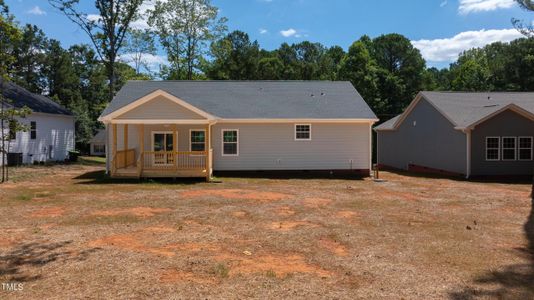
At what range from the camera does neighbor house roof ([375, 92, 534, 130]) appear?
20609 mm

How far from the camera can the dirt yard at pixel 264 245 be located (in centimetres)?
544

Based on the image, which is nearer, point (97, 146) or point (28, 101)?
point (28, 101)

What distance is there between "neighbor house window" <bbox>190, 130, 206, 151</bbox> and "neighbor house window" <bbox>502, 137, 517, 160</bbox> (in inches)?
599

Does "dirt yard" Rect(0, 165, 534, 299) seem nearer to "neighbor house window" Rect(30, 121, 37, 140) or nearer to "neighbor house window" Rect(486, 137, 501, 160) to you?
"neighbor house window" Rect(486, 137, 501, 160)

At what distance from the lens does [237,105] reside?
21.6m

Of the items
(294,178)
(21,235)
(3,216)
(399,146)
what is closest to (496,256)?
(21,235)

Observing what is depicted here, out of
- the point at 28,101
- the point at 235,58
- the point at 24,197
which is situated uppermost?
the point at 235,58

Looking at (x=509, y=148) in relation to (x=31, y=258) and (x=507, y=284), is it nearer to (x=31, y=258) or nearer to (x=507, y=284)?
(x=507, y=284)

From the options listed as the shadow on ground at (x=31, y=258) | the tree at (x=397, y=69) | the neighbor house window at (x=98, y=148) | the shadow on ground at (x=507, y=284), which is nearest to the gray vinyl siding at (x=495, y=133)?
the shadow on ground at (x=507, y=284)

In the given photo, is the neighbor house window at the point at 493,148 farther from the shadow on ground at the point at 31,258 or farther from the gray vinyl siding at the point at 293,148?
the shadow on ground at the point at 31,258

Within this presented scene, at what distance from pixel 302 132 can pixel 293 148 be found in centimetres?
92

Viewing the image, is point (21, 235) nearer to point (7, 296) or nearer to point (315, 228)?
point (7, 296)

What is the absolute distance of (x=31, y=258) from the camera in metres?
6.60

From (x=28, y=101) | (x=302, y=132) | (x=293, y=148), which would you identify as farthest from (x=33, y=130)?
(x=302, y=132)
